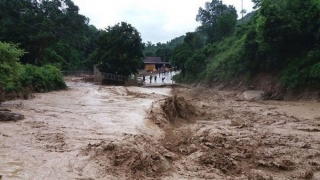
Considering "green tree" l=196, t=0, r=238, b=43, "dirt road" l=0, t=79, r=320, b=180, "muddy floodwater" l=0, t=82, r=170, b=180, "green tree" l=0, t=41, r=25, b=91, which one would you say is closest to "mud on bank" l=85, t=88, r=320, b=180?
"dirt road" l=0, t=79, r=320, b=180

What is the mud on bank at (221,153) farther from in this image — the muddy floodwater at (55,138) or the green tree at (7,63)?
the green tree at (7,63)

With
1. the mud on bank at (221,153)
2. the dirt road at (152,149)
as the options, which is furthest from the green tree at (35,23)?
the mud on bank at (221,153)

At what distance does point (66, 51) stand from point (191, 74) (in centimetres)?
2095

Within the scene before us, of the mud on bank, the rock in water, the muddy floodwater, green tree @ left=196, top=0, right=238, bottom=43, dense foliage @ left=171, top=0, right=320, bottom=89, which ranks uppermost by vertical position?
green tree @ left=196, top=0, right=238, bottom=43

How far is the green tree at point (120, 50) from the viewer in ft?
133

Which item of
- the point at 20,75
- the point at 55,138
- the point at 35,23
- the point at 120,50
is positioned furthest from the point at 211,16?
the point at 55,138

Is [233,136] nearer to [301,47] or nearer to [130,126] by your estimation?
[130,126]

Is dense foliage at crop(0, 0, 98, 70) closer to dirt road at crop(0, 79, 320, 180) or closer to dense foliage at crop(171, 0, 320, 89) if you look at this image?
dense foliage at crop(171, 0, 320, 89)

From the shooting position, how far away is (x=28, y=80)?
79.5ft

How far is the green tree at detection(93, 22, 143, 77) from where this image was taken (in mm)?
40662

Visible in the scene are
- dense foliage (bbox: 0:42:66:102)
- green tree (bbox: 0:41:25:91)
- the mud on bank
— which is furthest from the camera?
dense foliage (bbox: 0:42:66:102)

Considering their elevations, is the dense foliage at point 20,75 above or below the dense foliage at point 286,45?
below

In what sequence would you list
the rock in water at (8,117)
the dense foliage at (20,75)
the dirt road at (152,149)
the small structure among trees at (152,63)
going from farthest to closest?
1. the small structure among trees at (152,63)
2. the dense foliage at (20,75)
3. the rock in water at (8,117)
4. the dirt road at (152,149)

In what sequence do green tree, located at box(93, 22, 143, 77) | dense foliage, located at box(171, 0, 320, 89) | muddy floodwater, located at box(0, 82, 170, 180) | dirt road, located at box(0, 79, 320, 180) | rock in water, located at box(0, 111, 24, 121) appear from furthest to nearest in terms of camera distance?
green tree, located at box(93, 22, 143, 77)
dense foliage, located at box(171, 0, 320, 89)
rock in water, located at box(0, 111, 24, 121)
dirt road, located at box(0, 79, 320, 180)
muddy floodwater, located at box(0, 82, 170, 180)
